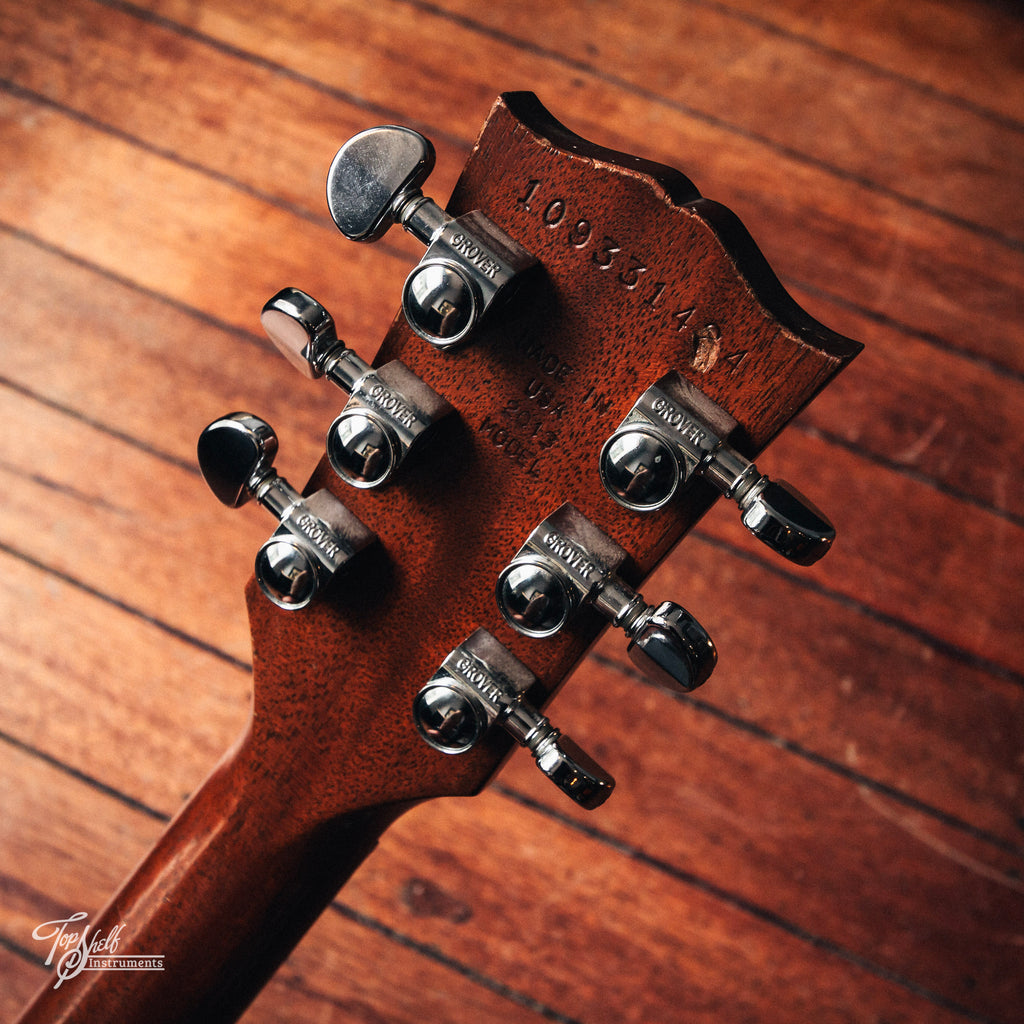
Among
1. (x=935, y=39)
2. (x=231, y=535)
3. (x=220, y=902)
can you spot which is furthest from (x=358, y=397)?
(x=935, y=39)

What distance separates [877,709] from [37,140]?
4.00 feet

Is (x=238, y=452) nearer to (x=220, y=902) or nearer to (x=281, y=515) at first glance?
(x=281, y=515)

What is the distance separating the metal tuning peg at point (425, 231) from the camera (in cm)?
46

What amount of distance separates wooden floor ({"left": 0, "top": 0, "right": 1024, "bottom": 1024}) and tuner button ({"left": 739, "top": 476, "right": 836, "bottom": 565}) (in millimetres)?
587

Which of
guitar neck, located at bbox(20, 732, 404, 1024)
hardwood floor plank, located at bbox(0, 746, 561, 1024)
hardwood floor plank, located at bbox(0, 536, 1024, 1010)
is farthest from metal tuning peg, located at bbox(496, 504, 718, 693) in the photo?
hardwood floor plank, located at bbox(0, 746, 561, 1024)

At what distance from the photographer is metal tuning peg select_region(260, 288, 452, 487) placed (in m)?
0.48

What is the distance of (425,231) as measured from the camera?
1.54ft

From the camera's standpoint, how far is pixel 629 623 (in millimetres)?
470

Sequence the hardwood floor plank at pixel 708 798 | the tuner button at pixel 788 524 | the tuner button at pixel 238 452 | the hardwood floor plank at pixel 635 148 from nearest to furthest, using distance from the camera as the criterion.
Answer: the tuner button at pixel 788 524
the tuner button at pixel 238 452
the hardwood floor plank at pixel 708 798
the hardwood floor plank at pixel 635 148

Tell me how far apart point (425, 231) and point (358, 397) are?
96 millimetres

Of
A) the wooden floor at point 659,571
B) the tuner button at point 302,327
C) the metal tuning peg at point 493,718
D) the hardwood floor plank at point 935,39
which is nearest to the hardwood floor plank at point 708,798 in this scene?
the wooden floor at point 659,571

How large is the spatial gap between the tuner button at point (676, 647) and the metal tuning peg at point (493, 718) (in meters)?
0.08
